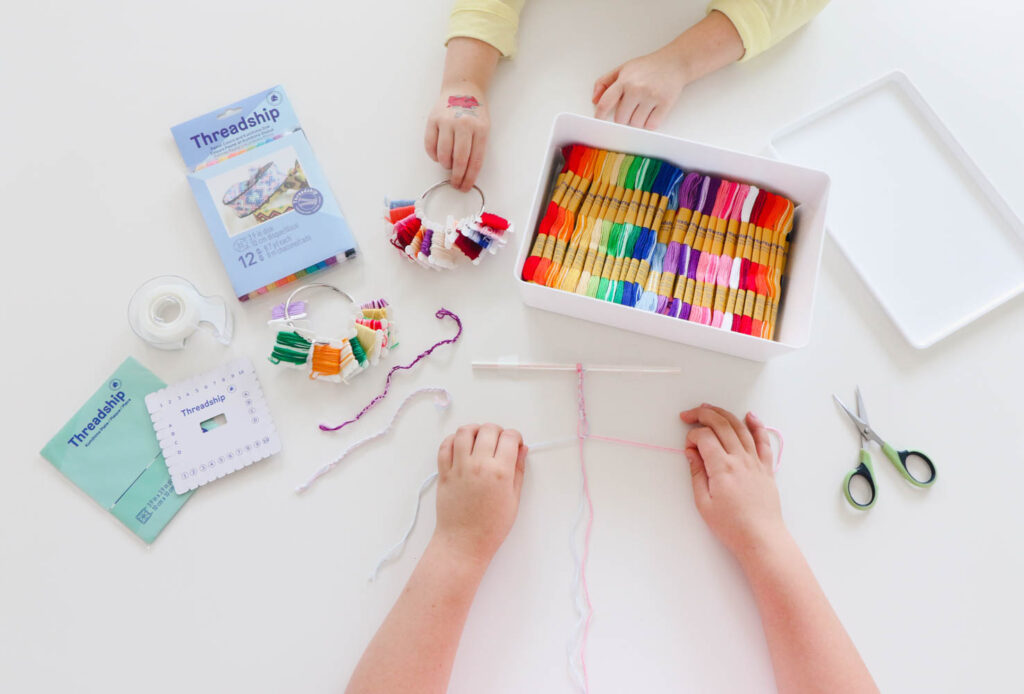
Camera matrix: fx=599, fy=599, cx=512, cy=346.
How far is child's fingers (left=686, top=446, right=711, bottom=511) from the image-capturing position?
69cm

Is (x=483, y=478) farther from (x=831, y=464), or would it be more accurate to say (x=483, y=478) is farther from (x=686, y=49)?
(x=686, y=49)

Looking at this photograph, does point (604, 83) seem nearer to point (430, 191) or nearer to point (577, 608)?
point (430, 191)

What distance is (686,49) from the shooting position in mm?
784

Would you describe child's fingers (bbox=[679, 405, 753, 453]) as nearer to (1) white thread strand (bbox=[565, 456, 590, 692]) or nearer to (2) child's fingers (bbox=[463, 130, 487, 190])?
(1) white thread strand (bbox=[565, 456, 590, 692])

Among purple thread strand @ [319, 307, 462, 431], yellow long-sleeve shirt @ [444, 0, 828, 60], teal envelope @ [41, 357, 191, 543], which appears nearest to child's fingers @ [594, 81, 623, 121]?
yellow long-sleeve shirt @ [444, 0, 828, 60]

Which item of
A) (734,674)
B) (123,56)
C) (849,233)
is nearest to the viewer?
(734,674)

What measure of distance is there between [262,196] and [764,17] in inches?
27.3

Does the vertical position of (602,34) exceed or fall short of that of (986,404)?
it exceeds it

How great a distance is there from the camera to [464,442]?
71cm

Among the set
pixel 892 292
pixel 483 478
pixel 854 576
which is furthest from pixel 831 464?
pixel 483 478

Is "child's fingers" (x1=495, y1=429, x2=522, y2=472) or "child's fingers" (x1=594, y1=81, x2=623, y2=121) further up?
"child's fingers" (x1=594, y1=81, x2=623, y2=121)

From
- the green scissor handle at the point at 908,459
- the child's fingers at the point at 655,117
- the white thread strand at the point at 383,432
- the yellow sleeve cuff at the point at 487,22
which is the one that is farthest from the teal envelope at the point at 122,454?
the green scissor handle at the point at 908,459

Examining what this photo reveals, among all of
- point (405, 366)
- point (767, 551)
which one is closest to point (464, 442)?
point (405, 366)

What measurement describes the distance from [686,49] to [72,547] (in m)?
Answer: 1.00
